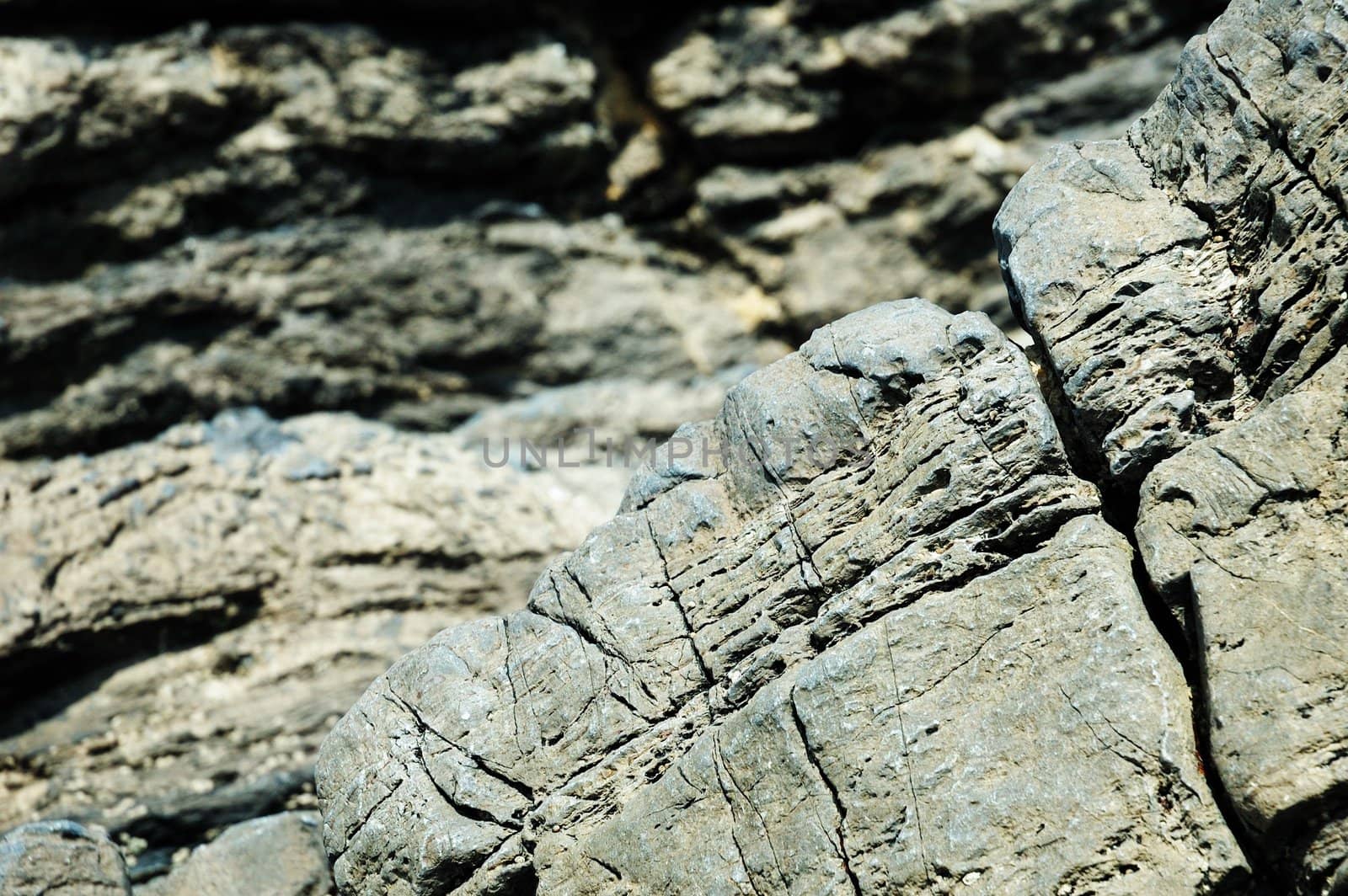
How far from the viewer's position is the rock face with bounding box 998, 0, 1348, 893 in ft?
12.8

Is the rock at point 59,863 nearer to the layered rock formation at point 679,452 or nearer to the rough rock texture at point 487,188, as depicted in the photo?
the layered rock formation at point 679,452

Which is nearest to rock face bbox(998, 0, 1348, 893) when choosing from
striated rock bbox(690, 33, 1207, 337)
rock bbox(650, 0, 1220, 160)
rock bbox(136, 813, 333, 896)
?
rock bbox(136, 813, 333, 896)

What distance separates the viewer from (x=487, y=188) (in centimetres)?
1073

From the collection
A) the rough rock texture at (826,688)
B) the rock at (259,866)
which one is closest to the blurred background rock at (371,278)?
the rock at (259,866)

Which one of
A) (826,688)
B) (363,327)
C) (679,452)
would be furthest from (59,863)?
(363,327)

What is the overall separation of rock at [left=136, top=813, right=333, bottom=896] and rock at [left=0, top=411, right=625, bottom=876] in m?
1.09

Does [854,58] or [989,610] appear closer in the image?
[989,610]

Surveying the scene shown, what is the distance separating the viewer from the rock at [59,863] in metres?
5.60

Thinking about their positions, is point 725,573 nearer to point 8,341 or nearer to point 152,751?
point 152,751

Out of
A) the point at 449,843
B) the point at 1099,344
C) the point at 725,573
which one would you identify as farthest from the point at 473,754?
the point at 1099,344

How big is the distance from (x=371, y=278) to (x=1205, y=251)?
23.5 feet

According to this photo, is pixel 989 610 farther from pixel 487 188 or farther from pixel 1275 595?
pixel 487 188

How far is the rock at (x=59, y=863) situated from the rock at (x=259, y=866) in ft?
1.01

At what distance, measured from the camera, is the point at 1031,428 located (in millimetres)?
4715
